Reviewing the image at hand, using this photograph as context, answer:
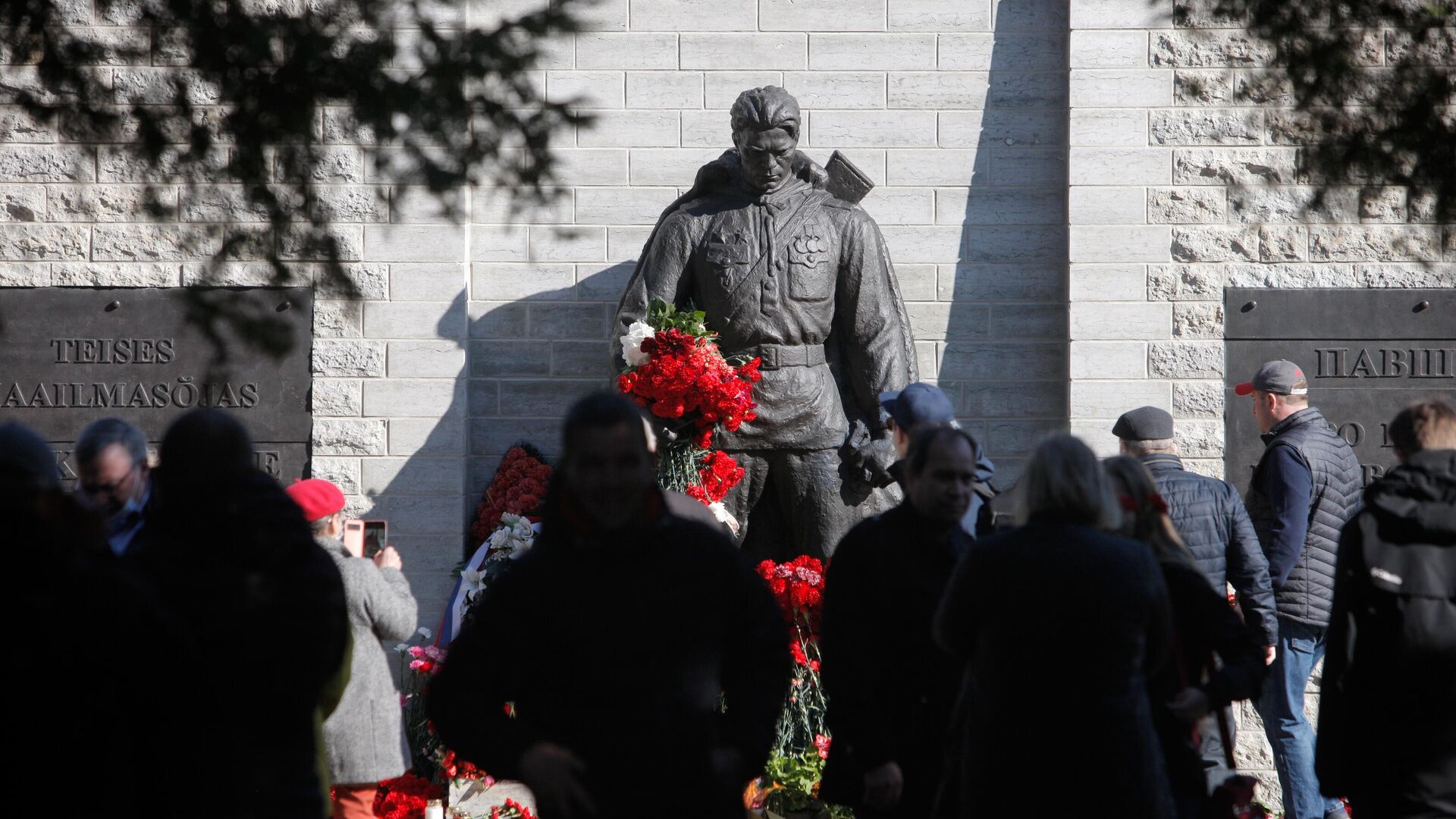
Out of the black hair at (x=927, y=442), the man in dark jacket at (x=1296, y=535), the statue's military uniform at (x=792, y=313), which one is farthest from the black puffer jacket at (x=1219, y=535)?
the statue's military uniform at (x=792, y=313)

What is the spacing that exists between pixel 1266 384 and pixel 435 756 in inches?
153

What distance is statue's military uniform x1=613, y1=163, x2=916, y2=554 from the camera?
22.5ft

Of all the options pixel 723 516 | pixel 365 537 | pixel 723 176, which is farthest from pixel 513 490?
pixel 365 537

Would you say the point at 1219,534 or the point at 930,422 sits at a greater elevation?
the point at 930,422

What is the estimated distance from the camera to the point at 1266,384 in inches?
242

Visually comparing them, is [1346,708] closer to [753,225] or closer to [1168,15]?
[1168,15]

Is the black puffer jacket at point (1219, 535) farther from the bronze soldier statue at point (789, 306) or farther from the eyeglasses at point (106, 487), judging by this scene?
the eyeglasses at point (106, 487)

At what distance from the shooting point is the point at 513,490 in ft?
25.7

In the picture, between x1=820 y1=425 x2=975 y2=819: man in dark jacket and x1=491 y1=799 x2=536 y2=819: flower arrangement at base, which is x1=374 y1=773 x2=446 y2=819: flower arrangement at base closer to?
x1=491 y1=799 x2=536 y2=819: flower arrangement at base

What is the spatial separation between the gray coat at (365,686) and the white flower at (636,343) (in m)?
1.81

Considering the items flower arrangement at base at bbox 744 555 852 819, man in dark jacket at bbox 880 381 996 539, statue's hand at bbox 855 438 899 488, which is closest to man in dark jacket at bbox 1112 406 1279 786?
man in dark jacket at bbox 880 381 996 539

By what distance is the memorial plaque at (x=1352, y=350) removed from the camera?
7.84 meters

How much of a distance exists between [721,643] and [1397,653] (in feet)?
6.66

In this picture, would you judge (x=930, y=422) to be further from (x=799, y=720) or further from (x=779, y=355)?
(x=779, y=355)
